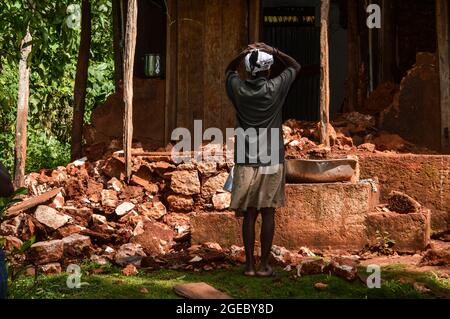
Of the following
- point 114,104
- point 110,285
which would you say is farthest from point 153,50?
point 110,285

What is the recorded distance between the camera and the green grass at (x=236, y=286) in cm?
670

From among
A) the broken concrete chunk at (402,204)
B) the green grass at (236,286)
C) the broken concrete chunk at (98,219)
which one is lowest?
the green grass at (236,286)

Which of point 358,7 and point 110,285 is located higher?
point 358,7

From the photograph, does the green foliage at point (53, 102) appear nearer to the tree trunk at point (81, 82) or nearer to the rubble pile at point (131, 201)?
the tree trunk at point (81, 82)

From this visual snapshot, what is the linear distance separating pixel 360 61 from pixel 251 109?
18.5 ft

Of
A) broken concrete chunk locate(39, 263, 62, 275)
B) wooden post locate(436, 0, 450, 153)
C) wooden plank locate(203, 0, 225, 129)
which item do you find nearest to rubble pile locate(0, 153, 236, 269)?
broken concrete chunk locate(39, 263, 62, 275)

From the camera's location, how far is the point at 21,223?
971 centimetres

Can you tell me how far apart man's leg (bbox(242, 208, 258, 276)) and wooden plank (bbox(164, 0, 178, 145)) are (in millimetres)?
4448

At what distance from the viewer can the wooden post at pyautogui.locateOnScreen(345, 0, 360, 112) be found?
12.4 meters

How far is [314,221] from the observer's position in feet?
29.4

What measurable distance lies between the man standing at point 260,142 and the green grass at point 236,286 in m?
0.30

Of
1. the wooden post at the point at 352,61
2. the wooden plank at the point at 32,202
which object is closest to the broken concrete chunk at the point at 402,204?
the wooden post at the point at 352,61

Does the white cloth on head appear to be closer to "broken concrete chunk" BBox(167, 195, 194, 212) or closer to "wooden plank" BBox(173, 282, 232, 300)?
"wooden plank" BBox(173, 282, 232, 300)

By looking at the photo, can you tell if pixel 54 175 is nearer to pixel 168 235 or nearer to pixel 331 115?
pixel 168 235
